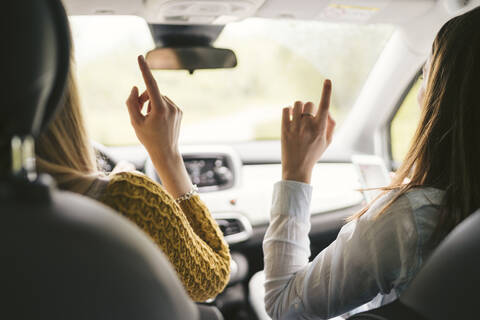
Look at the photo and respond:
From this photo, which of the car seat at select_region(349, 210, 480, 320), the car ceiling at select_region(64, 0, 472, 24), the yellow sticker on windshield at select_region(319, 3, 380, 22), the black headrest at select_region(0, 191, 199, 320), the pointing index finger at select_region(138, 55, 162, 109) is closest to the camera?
the black headrest at select_region(0, 191, 199, 320)

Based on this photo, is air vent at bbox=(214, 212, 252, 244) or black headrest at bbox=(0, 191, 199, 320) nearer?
black headrest at bbox=(0, 191, 199, 320)

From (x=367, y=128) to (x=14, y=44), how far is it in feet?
8.75

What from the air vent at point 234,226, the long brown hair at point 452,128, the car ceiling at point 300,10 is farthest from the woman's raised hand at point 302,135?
the air vent at point 234,226

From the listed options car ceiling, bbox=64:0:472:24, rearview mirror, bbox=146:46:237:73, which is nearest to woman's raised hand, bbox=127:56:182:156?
car ceiling, bbox=64:0:472:24

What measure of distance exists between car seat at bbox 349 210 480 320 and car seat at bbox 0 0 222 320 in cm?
40

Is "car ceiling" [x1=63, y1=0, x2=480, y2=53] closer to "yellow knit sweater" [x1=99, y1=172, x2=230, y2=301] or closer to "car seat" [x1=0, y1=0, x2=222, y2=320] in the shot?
"yellow knit sweater" [x1=99, y1=172, x2=230, y2=301]

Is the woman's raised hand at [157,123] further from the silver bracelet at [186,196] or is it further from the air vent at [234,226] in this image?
the air vent at [234,226]

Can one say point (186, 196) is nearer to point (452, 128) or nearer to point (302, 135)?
point (302, 135)

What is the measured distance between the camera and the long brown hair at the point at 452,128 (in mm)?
1024

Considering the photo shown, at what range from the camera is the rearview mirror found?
229 centimetres

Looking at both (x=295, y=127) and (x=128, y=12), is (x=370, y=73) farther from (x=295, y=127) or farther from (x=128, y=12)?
(x=295, y=127)

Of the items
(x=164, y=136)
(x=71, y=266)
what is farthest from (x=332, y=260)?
(x=71, y=266)

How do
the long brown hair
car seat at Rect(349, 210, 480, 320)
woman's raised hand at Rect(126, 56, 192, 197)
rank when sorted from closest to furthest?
car seat at Rect(349, 210, 480, 320)
the long brown hair
woman's raised hand at Rect(126, 56, 192, 197)

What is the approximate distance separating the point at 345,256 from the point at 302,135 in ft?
1.04
